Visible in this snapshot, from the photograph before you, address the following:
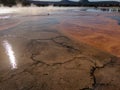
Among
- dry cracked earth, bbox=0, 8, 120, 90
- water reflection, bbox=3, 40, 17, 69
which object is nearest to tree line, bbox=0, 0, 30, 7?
dry cracked earth, bbox=0, 8, 120, 90

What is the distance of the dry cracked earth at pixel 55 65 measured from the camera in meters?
1.57

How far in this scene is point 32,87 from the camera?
1.52 metres

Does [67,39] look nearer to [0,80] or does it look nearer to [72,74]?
[72,74]

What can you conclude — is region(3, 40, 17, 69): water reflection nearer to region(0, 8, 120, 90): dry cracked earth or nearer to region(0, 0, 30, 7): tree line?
region(0, 8, 120, 90): dry cracked earth

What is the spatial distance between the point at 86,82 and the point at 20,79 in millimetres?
679

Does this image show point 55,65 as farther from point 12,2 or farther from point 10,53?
point 12,2

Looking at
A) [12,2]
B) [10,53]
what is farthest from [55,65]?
[12,2]

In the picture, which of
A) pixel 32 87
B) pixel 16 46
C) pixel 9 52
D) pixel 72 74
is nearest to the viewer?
pixel 32 87

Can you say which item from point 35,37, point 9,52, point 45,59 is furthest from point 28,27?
point 45,59

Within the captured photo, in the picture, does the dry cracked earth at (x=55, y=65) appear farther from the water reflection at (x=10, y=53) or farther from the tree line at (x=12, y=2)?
the tree line at (x=12, y=2)

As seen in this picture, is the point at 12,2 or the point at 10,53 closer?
the point at 10,53

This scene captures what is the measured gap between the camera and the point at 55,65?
1948mm

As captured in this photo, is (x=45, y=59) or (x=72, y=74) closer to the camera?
(x=72, y=74)

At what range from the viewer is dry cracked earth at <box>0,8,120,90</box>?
61.8 inches
